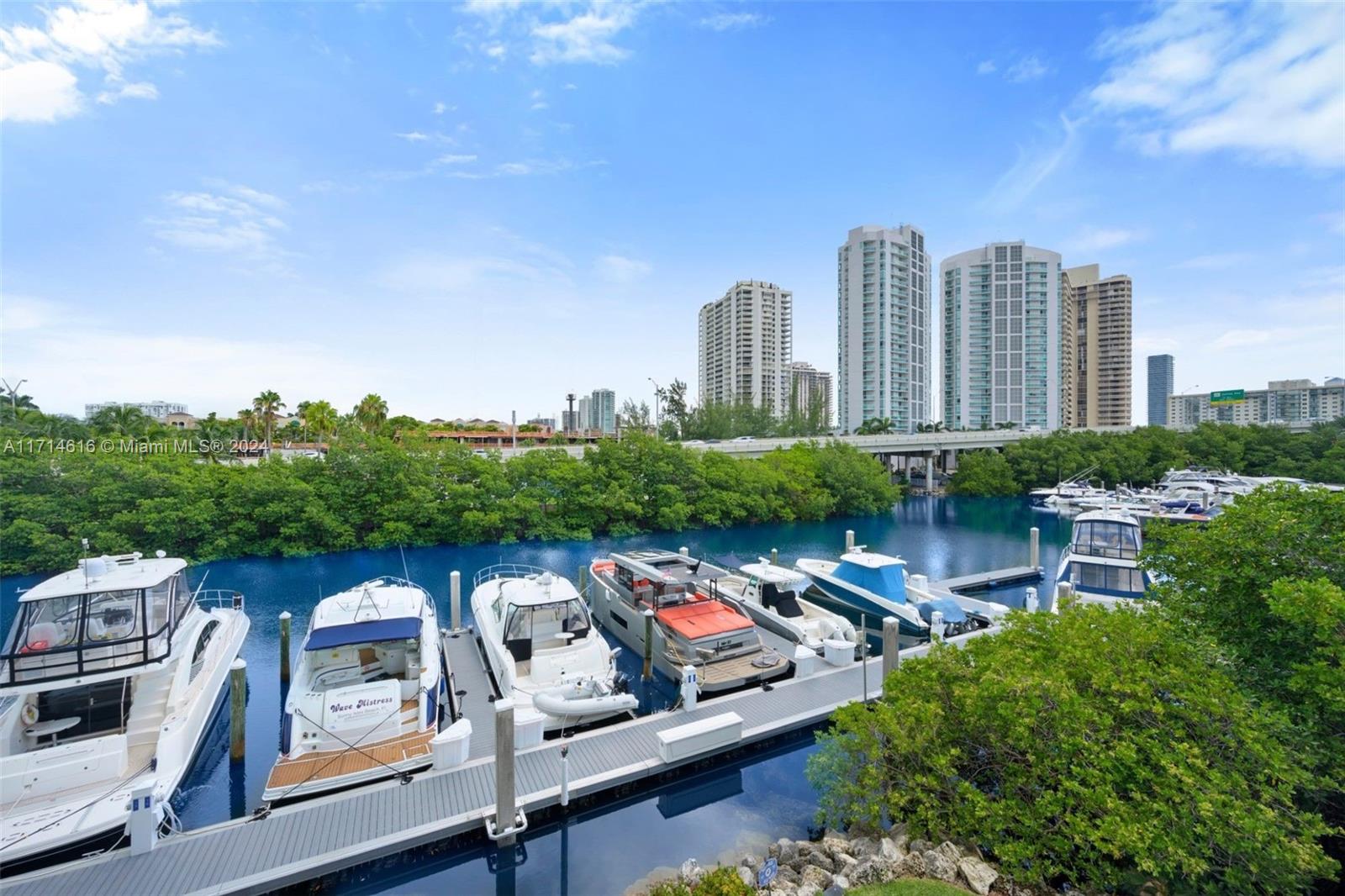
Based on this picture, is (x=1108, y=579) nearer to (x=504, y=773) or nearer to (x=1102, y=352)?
(x=504, y=773)

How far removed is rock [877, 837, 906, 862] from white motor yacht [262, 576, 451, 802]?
6506 millimetres

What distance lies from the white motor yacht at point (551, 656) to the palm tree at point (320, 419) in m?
45.4

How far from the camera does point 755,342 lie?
114125 mm

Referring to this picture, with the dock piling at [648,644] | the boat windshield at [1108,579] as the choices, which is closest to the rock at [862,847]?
the dock piling at [648,644]

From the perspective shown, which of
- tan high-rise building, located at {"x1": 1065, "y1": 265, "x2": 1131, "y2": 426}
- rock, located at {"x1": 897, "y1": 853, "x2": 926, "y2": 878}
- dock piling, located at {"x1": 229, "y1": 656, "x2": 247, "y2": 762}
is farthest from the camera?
tan high-rise building, located at {"x1": 1065, "y1": 265, "x2": 1131, "y2": 426}

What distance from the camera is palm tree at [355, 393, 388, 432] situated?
5153 cm

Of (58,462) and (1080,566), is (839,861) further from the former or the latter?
(58,462)

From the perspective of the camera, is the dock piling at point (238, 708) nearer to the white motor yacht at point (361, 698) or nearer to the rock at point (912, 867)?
the white motor yacht at point (361, 698)

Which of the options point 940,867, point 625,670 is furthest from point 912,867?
point 625,670

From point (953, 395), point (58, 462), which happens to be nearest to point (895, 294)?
point (953, 395)

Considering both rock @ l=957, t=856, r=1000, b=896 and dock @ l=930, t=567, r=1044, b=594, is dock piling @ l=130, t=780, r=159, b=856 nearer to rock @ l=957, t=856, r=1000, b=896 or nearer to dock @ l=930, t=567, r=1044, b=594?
rock @ l=957, t=856, r=1000, b=896

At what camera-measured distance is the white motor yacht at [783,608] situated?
581 inches

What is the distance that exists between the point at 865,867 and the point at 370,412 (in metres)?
53.9

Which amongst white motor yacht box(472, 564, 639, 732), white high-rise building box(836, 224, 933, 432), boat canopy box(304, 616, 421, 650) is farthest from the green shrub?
white high-rise building box(836, 224, 933, 432)
